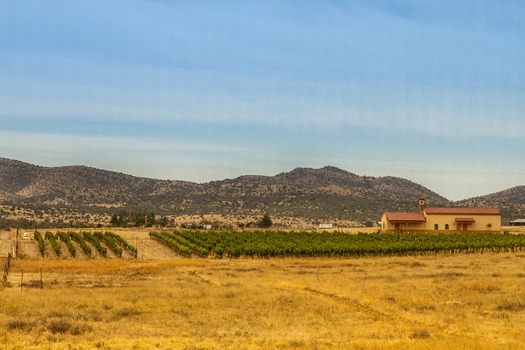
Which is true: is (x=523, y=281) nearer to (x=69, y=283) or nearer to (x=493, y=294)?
(x=493, y=294)

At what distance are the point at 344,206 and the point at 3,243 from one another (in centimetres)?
11348

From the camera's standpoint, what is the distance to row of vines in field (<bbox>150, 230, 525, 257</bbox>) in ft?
240

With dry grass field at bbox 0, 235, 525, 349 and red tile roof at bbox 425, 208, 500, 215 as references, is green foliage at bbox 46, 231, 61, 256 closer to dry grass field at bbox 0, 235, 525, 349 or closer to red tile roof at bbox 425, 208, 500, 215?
dry grass field at bbox 0, 235, 525, 349

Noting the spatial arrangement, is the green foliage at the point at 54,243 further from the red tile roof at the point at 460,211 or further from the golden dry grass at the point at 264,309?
the red tile roof at the point at 460,211

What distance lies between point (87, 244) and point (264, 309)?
5167 cm

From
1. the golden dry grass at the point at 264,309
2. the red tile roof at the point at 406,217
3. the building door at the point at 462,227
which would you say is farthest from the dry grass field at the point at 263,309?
the building door at the point at 462,227

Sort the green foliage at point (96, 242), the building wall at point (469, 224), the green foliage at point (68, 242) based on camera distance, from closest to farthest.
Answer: the green foliage at point (68, 242), the green foliage at point (96, 242), the building wall at point (469, 224)

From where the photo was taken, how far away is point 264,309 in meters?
33.6

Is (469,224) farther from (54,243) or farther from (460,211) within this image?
(54,243)

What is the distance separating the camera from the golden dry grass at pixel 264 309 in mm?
24797

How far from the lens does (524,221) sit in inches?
5531

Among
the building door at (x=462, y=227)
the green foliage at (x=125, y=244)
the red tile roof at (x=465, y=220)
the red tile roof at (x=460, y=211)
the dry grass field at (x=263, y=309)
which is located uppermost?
the red tile roof at (x=460, y=211)

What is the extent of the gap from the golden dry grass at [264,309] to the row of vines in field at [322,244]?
1660 centimetres

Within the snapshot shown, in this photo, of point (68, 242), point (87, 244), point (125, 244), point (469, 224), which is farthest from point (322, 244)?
point (469, 224)
